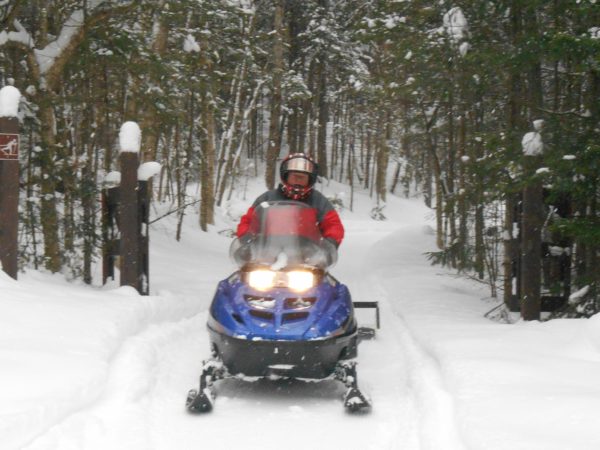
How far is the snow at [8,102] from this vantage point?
7863 millimetres

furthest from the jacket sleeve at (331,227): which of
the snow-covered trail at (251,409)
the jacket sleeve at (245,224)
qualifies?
the snow-covered trail at (251,409)

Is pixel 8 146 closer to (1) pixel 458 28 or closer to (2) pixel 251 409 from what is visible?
(2) pixel 251 409

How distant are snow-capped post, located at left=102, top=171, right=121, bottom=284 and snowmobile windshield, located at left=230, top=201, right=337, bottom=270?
368 cm

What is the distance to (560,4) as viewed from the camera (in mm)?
7699

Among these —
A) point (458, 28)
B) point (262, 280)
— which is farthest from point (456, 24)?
point (262, 280)

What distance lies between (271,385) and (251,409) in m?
0.76

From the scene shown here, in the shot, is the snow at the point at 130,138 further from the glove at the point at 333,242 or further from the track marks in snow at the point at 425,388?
the track marks in snow at the point at 425,388

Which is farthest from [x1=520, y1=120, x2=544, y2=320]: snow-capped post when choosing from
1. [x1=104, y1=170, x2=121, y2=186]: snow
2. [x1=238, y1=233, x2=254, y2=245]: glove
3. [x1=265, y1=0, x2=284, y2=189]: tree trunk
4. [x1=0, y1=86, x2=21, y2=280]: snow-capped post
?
[x1=265, y1=0, x2=284, y2=189]: tree trunk

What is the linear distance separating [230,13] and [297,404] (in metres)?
10.7

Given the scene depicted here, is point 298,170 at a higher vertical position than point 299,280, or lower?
higher

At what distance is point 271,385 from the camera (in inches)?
249

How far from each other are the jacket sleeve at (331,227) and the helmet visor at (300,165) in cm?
46

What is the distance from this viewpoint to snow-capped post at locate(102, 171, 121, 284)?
948 centimetres

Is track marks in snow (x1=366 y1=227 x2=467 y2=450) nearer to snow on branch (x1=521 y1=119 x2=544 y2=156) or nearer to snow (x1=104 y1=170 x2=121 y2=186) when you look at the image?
snow on branch (x1=521 y1=119 x2=544 y2=156)
